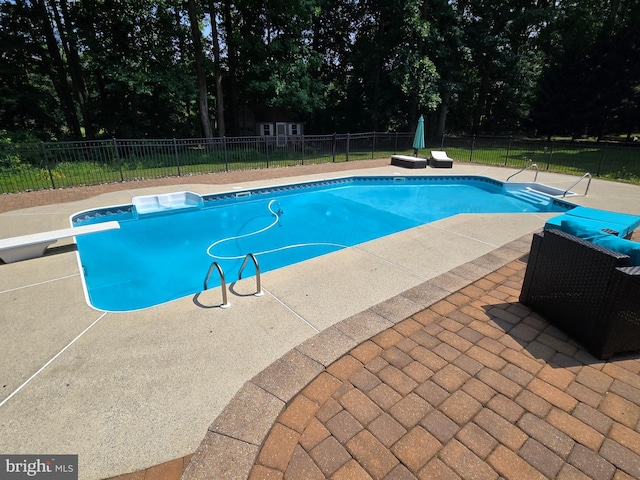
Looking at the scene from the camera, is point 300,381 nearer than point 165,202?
Yes

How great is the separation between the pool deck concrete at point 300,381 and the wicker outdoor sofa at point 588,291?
0.17m

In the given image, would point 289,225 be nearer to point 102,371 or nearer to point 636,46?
point 102,371

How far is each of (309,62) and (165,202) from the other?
13.4m

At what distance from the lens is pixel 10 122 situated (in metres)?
18.1

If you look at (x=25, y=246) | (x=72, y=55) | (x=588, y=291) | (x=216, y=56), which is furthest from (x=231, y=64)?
(x=588, y=291)

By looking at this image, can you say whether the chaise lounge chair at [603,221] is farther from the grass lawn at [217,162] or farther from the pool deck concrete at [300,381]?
the grass lawn at [217,162]

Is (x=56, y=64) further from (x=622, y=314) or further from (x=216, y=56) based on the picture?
(x=622, y=314)

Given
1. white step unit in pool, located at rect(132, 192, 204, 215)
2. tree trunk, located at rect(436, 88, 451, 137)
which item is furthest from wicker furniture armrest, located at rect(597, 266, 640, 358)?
tree trunk, located at rect(436, 88, 451, 137)

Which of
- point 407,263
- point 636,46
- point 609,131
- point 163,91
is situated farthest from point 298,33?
point 609,131
